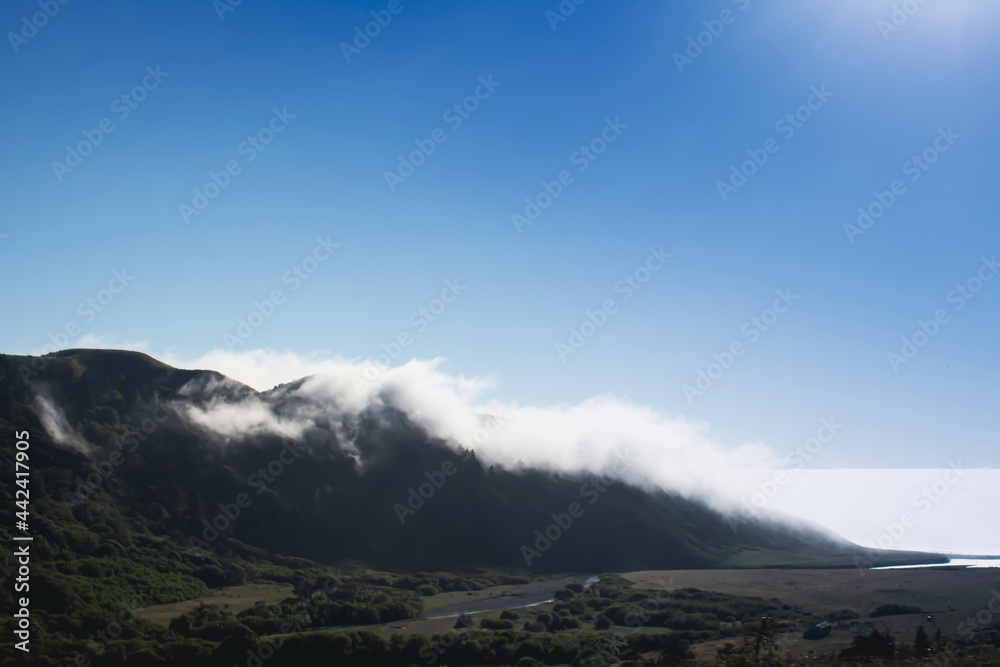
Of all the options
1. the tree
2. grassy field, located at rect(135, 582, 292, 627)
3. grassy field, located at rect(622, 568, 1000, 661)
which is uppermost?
the tree

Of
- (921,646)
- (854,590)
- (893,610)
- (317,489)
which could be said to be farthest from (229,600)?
(854,590)

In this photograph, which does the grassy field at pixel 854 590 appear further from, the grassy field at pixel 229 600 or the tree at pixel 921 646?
the grassy field at pixel 229 600

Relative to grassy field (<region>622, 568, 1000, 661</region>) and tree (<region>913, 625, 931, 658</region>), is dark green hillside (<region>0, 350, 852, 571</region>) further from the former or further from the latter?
tree (<region>913, 625, 931, 658</region>)

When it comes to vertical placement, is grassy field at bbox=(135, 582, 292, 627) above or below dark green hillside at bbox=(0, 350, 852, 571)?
below

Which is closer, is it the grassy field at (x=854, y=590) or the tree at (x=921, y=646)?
the tree at (x=921, y=646)

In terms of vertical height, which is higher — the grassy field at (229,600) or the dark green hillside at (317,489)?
the dark green hillside at (317,489)

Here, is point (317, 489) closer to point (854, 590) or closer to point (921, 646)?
point (854, 590)

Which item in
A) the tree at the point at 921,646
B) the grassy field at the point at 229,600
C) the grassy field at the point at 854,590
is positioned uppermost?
the tree at the point at 921,646

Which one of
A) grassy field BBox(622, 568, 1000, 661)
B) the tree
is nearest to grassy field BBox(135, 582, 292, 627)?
grassy field BBox(622, 568, 1000, 661)

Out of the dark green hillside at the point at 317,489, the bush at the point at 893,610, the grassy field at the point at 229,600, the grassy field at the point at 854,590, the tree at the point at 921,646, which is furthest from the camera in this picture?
the dark green hillside at the point at 317,489

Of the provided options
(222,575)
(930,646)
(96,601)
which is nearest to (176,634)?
(96,601)

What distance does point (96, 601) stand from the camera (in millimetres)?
73062

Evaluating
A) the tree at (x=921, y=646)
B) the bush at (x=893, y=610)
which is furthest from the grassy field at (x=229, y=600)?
the bush at (x=893, y=610)

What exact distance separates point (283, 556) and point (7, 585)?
56.2 m
